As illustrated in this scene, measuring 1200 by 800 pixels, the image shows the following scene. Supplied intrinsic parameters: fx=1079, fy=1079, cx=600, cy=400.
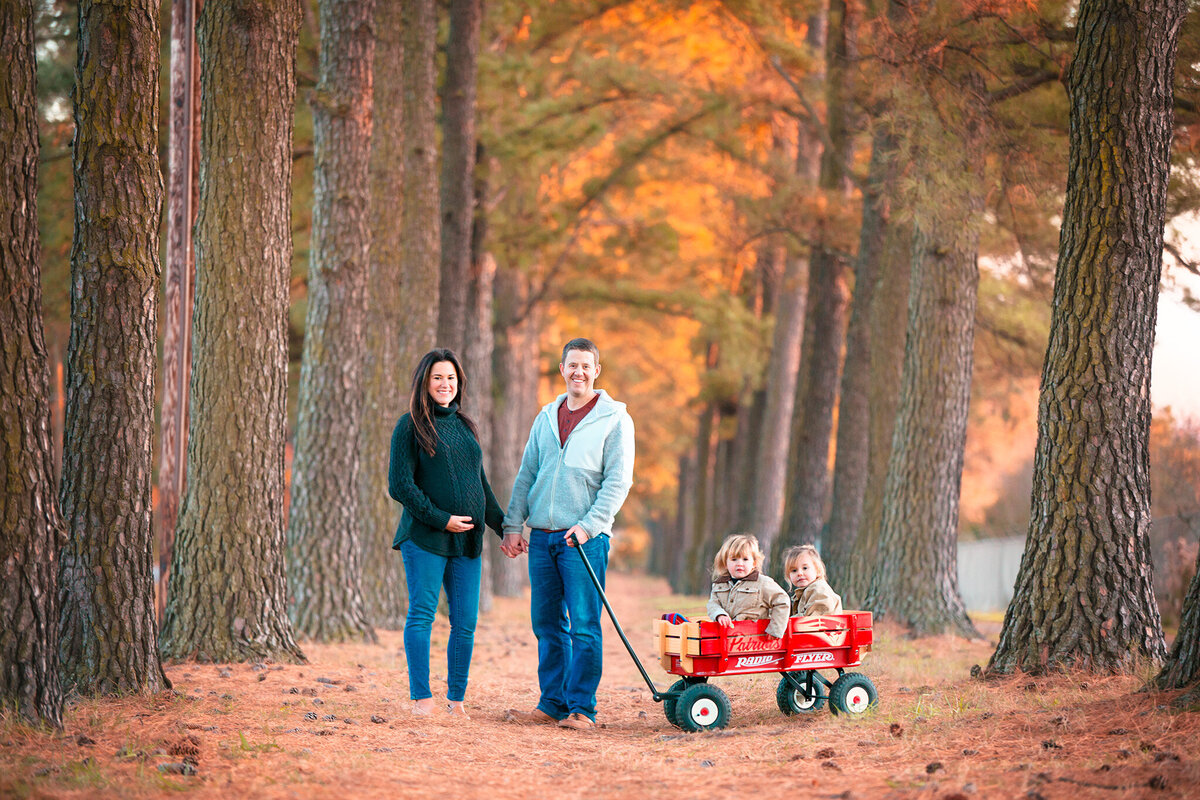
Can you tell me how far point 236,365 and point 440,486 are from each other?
2559 millimetres

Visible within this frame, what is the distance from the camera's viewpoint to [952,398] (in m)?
10.8

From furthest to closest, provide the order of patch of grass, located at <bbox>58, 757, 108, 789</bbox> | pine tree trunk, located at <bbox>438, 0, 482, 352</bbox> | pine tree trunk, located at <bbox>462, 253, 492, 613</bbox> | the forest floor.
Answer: pine tree trunk, located at <bbox>462, 253, 492, 613</bbox>, pine tree trunk, located at <bbox>438, 0, 482, 352</bbox>, the forest floor, patch of grass, located at <bbox>58, 757, 108, 789</bbox>

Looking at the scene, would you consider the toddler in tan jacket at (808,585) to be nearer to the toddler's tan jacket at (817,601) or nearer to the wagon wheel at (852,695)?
the toddler's tan jacket at (817,601)

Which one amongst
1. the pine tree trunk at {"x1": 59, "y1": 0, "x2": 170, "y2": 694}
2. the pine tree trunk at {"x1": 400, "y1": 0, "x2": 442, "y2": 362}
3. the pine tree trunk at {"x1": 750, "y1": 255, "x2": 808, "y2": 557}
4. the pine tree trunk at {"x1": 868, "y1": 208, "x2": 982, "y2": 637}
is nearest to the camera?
the pine tree trunk at {"x1": 59, "y1": 0, "x2": 170, "y2": 694}

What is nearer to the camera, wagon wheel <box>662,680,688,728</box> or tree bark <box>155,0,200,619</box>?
wagon wheel <box>662,680,688,728</box>

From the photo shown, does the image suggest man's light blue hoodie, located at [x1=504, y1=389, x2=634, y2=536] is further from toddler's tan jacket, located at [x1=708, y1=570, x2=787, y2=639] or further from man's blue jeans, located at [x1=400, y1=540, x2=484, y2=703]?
toddler's tan jacket, located at [x1=708, y1=570, x2=787, y2=639]

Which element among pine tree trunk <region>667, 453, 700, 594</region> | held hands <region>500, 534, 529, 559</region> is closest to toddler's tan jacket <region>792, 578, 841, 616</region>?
held hands <region>500, 534, 529, 559</region>

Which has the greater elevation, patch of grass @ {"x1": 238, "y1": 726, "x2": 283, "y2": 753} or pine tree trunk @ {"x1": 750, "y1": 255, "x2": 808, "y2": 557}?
pine tree trunk @ {"x1": 750, "y1": 255, "x2": 808, "y2": 557}

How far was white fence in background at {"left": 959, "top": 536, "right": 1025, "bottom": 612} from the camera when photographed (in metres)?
20.6

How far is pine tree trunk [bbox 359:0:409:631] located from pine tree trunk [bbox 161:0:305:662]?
10.1 ft

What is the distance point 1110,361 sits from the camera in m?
6.69

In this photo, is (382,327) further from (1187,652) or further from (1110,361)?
(1187,652)

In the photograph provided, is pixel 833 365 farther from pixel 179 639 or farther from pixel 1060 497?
pixel 179 639

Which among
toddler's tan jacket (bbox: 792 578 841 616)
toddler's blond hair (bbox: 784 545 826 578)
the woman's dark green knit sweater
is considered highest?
the woman's dark green knit sweater
